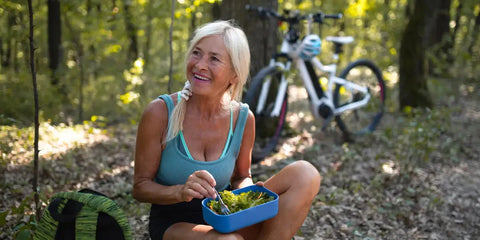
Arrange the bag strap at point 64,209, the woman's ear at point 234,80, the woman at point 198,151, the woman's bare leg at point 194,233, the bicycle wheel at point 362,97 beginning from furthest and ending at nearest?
1. the bicycle wheel at point 362,97
2. the woman's ear at point 234,80
3. the woman at point 198,151
4. the woman's bare leg at point 194,233
5. the bag strap at point 64,209

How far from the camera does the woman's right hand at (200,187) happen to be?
1.85 m

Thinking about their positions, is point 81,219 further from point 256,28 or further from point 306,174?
point 256,28

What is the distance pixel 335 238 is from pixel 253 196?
1.33 m

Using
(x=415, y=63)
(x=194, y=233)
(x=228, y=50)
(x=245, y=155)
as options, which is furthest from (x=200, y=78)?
(x=415, y=63)

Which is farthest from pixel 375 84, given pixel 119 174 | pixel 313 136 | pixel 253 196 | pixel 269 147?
pixel 253 196

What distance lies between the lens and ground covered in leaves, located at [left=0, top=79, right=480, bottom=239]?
128 inches

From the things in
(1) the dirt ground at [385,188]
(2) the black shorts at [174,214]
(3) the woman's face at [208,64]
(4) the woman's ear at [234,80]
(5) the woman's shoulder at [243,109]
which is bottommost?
(1) the dirt ground at [385,188]

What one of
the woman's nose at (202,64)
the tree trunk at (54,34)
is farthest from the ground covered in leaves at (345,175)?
the tree trunk at (54,34)

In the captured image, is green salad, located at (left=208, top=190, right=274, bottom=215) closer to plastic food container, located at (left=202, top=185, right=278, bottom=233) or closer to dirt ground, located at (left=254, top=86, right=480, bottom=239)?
plastic food container, located at (left=202, top=185, right=278, bottom=233)

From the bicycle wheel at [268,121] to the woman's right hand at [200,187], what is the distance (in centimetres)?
249

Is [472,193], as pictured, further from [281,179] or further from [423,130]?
[281,179]

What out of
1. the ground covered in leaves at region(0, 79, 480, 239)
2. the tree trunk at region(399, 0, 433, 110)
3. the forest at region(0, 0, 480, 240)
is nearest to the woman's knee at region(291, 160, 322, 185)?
the forest at region(0, 0, 480, 240)

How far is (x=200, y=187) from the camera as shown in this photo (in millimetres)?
1850

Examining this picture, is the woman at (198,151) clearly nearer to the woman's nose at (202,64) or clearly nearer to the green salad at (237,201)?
the woman's nose at (202,64)
